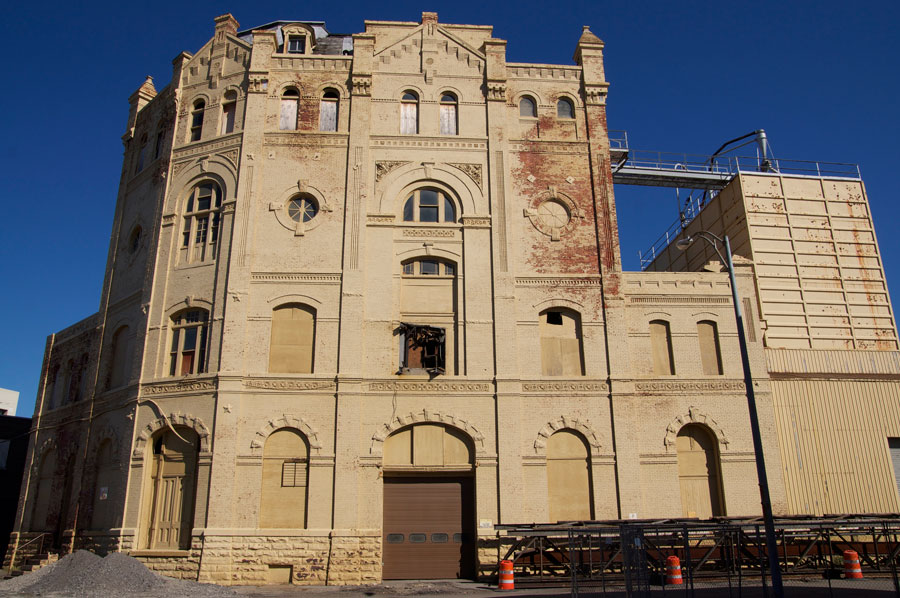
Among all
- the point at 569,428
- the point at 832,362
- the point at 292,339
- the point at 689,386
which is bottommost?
the point at 569,428

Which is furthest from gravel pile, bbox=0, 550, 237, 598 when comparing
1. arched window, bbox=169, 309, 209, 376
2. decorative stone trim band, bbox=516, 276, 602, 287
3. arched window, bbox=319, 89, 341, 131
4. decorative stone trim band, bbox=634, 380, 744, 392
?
arched window, bbox=319, 89, 341, 131

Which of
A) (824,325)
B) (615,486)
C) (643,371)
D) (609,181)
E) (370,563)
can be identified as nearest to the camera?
(370,563)

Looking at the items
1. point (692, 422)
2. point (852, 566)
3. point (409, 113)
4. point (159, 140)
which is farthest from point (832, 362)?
point (159, 140)

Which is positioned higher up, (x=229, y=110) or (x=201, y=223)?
(x=229, y=110)

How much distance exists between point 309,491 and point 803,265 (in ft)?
77.0

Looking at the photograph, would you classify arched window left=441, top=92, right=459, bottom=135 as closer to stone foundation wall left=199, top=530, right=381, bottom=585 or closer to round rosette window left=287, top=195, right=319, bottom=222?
round rosette window left=287, top=195, right=319, bottom=222

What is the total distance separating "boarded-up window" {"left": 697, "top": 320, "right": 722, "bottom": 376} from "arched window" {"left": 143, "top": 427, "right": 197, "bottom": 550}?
60.6 ft

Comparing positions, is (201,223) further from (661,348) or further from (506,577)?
(661,348)

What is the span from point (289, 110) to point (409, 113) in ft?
15.7

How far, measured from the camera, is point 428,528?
2411 cm

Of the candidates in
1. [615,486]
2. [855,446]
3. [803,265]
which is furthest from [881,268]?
[615,486]

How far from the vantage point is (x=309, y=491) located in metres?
23.7

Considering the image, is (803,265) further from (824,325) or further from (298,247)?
(298,247)

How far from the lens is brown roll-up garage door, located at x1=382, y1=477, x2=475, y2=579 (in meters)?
23.7
